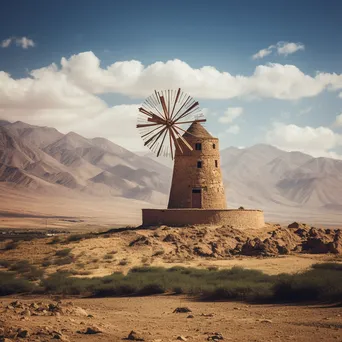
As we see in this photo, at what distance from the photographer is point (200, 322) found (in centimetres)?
1174

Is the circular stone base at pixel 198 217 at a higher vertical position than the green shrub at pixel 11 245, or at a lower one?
higher

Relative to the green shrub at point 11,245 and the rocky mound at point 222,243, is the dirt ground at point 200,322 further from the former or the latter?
the green shrub at point 11,245

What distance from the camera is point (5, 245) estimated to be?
27.4 metres

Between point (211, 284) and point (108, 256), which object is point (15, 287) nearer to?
point (211, 284)

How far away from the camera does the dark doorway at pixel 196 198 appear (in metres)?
31.2

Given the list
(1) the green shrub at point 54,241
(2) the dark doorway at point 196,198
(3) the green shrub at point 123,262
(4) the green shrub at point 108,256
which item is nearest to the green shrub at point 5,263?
(1) the green shrub at point 54,241

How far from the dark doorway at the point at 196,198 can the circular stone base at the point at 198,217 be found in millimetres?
2251

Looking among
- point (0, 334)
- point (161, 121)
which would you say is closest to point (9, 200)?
point (161, 121)

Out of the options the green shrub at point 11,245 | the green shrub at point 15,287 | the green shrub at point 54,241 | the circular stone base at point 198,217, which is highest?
the circular stone base at point 198,217

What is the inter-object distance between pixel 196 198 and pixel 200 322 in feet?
64.3

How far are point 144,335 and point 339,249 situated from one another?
1997 cm

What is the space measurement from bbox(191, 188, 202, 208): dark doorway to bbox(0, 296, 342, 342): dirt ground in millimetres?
16769

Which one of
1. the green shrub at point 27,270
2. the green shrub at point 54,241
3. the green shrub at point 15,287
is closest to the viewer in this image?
the green shrub at point 15,287

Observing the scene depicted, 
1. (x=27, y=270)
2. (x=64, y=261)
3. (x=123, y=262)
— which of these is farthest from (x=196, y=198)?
(x=27, y=270)
